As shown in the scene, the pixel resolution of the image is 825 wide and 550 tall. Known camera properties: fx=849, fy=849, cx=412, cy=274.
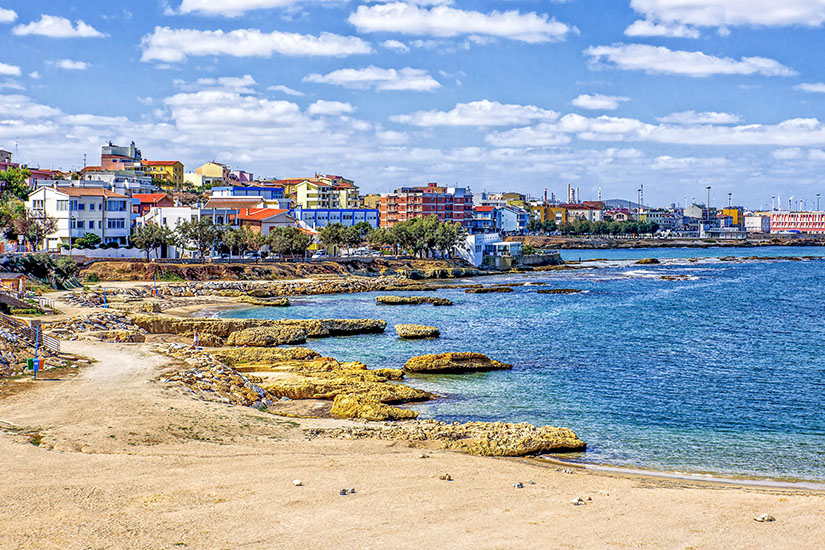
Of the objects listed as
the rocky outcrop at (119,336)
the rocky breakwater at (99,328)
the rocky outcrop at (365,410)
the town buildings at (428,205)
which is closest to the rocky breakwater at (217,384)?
the rocky outcrop at (365,410)

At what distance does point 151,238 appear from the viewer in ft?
295

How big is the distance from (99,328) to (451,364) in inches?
779

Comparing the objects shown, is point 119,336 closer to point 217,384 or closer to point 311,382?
point 217,384

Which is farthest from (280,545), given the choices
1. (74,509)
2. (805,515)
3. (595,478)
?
(805,515)

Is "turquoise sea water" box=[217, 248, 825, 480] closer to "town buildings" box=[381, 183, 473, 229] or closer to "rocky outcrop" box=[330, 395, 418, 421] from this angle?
"rocky outcrop" box=[330, 395, 418, 421]

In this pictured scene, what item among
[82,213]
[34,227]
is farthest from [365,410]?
[82,213]

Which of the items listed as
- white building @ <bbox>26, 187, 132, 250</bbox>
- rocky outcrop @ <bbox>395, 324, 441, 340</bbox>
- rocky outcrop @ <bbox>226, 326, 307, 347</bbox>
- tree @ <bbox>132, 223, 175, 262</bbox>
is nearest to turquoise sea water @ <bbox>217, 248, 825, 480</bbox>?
rocky outcrop @ <bbox>395, 324, 441, 340</bbox>

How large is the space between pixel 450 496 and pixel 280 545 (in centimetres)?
486

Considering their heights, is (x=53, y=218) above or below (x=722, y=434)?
above

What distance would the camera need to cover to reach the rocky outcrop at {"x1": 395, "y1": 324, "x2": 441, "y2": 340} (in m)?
50.2

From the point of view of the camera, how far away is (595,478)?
2183 centimetres

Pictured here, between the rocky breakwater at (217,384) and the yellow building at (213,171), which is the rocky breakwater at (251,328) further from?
the yellow building at (213,171)

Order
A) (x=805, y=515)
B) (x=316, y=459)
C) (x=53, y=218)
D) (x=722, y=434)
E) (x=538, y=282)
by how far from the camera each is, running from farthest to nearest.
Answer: (x=538, y=282) < (x=53, y=218) < (x=722, y=434) < (x=316, y=459) < (x=805, y=515)

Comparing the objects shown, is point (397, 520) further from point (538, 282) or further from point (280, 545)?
point (538, 282)
